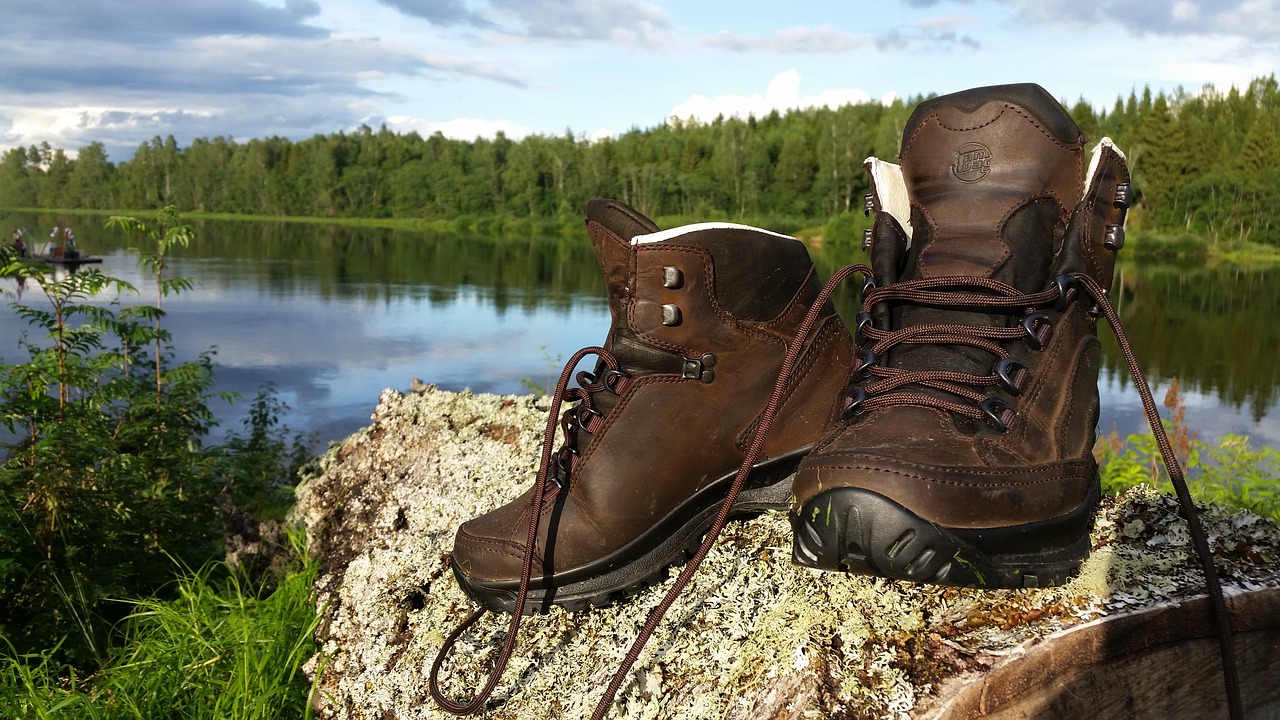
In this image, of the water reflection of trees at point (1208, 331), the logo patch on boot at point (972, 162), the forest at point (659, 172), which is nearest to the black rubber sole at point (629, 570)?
the logo patch on boot at point (972, 162)

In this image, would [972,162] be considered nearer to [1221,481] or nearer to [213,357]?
[1221,481]

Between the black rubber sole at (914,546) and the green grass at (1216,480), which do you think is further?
the green grass at (1216,480)

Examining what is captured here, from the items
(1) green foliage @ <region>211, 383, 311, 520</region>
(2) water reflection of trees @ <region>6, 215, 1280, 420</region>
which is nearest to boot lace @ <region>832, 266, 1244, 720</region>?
(1) green foliage @ <region>211, 383, 311, 520</region>

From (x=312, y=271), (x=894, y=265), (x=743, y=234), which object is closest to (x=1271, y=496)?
(x=894, y=265)

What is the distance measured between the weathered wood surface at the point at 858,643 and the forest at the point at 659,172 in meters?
56.6

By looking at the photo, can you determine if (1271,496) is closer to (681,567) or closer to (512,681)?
(681,567)

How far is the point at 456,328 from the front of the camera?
25.3 meters

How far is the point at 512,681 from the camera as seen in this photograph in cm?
204

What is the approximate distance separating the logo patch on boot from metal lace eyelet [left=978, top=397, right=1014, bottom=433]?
542 millimetres

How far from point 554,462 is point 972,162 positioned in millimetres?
1188

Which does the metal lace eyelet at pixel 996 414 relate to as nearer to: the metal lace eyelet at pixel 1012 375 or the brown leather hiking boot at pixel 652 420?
the metal lace eyelet at pixel 1012 375

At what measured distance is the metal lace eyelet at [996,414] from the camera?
1701 mm

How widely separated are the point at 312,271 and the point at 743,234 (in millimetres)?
43075

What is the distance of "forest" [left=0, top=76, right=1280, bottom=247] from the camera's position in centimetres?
6100
